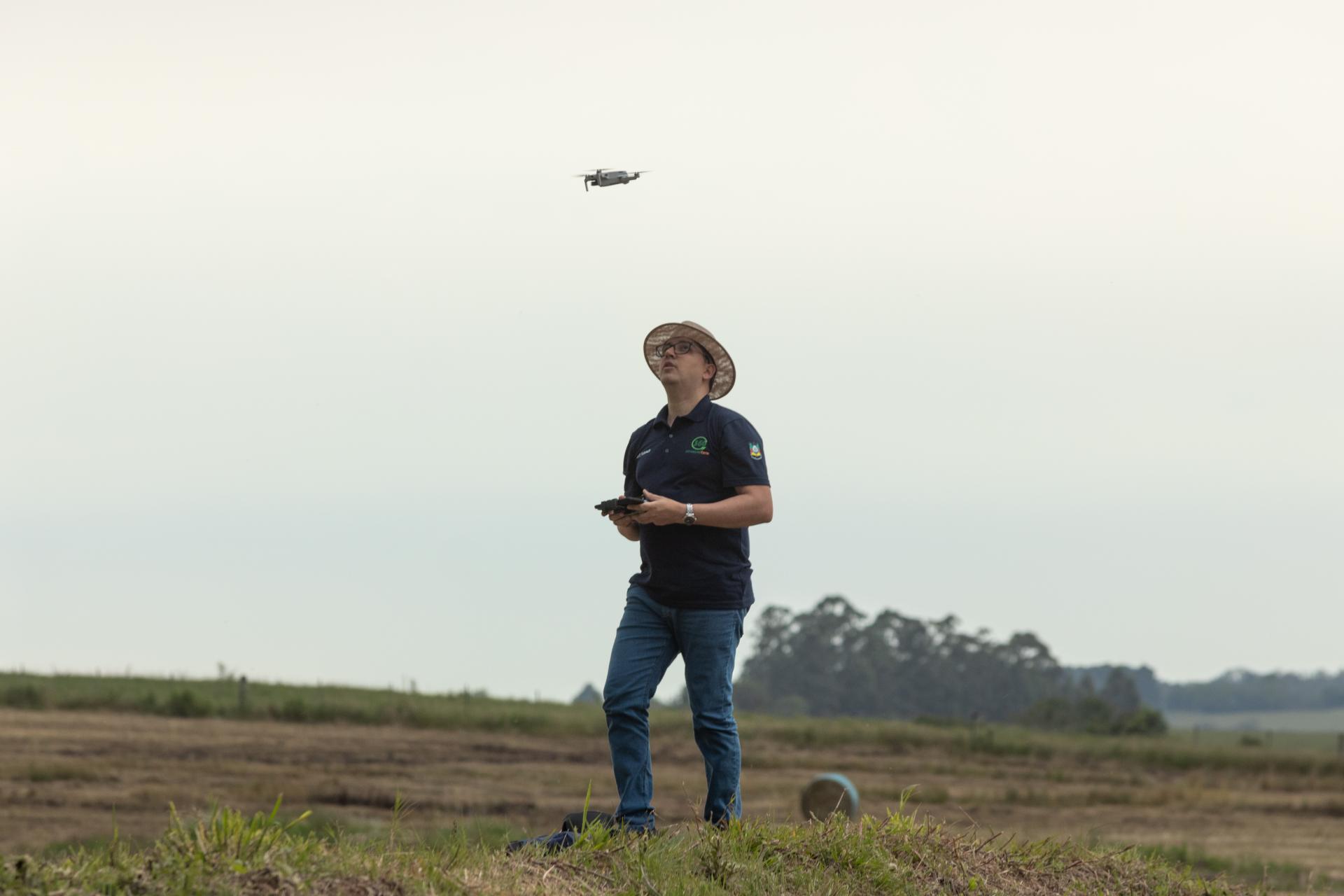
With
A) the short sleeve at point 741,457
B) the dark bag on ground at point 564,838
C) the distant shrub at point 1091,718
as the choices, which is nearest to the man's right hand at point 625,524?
the short sleeve at point 741,457

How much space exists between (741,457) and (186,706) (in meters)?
27.7

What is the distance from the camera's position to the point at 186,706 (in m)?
31.7

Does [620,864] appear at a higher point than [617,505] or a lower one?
lower

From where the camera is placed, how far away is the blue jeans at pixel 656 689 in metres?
6.69

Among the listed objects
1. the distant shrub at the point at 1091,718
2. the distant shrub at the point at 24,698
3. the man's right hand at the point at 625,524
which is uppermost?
the man's right hand at the point at 625,524

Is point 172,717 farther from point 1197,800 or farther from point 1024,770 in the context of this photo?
point 1197,800

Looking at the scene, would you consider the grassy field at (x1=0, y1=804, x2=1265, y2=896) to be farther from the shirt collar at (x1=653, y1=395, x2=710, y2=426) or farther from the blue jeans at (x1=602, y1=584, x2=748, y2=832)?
the shirt collar at (x1=653, y1=395, x2=710, y2=426)

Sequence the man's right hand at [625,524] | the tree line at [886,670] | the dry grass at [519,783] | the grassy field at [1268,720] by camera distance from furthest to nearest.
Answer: the grassy field at [1268,720], the tree line at [886,670], the dry grass at [519,783], the man's right hand at [625,524]

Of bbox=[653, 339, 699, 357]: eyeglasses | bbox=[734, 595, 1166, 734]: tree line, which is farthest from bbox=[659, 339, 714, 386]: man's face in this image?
bbox=[734, 595, 1166, 734]: tree line

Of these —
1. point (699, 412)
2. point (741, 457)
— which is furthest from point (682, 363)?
point (741, 457)

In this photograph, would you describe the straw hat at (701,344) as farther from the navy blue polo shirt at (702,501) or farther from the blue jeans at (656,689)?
the blue jeans at (656,689)

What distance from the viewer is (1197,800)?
1121 inches

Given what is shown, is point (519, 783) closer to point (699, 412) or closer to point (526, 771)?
point (526, 771)

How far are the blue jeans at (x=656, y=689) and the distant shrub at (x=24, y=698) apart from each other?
27.3 metres
